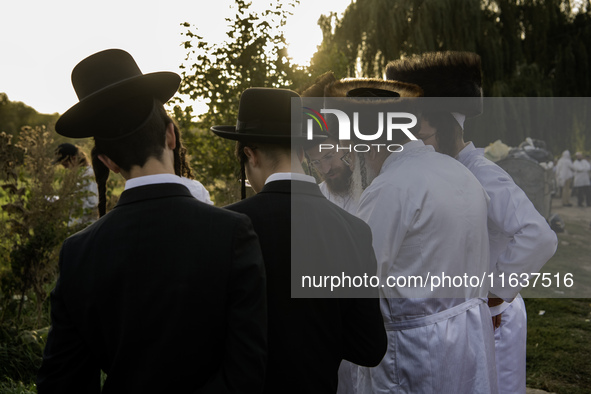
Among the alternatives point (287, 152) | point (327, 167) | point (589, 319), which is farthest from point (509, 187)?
point (589, 319)

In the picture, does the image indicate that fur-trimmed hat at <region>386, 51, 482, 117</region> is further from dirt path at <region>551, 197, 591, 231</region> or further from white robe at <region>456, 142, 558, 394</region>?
dirt path at <region>551, 197, 591, 231</region>

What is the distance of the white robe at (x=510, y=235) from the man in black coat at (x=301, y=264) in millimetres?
1070

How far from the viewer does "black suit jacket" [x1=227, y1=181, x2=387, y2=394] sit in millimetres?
1729

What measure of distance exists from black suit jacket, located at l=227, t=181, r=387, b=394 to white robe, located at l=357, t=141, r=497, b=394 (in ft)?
0.81

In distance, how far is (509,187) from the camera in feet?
8.62

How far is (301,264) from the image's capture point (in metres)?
1.79

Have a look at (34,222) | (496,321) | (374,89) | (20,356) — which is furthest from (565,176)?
(374,89)

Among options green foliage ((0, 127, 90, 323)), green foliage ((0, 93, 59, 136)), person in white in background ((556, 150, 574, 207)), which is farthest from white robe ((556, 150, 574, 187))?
green foliage ((0, 93, 59, 136))

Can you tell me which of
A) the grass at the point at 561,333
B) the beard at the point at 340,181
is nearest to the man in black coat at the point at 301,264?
the beard at the point at 340,181

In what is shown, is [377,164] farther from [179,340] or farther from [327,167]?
[179,340]

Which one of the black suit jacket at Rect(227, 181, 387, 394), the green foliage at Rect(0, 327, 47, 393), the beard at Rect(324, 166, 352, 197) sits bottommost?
the green foliage at Rect(0, 327, 47, 393)

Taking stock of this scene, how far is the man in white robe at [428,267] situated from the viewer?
2.06 metres

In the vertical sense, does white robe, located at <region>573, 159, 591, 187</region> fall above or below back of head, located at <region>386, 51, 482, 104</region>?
below

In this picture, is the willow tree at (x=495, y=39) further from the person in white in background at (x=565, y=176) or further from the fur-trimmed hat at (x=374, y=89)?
the fur-trimmed hat at (x=374, y=89)
